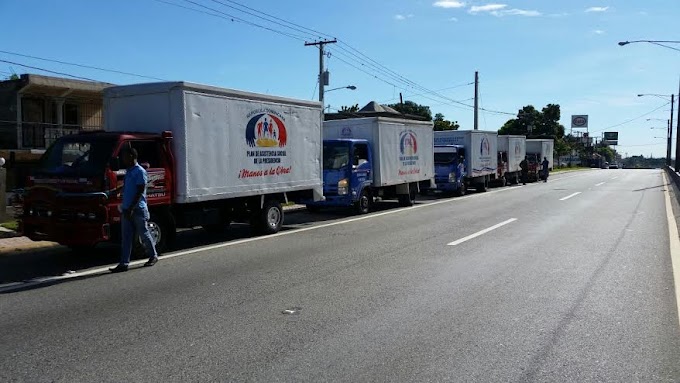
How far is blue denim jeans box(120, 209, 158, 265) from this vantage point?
8359mm

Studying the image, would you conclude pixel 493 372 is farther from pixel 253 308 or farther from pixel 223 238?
pixel 223 238

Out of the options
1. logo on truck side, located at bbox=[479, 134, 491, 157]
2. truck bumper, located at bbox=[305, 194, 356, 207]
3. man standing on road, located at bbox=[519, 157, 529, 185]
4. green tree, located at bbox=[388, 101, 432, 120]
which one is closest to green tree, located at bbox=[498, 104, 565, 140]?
green tree, located at bbox=[388, 101, 432, 120]

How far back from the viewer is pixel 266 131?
11953mm

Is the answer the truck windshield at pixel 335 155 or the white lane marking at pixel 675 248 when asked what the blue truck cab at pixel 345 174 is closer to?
the truck windshield at pixel 335 155

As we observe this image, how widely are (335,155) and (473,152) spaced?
11797mm

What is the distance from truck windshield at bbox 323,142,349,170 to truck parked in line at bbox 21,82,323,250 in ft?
8.45

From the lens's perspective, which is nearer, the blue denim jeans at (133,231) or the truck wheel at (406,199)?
the blue denim jeans at (133,231)

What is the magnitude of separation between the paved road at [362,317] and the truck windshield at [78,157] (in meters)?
1.85

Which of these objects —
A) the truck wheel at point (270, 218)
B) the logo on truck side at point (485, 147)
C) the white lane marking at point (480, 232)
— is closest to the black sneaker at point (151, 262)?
the truck wheel at point (270, 218)

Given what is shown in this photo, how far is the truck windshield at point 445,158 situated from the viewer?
24.7 m

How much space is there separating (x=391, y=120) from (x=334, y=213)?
360 cm

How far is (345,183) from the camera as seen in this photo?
1609cm

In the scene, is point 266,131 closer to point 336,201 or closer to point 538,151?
point 336,201

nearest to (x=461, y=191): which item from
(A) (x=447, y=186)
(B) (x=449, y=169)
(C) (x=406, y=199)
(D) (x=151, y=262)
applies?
(A) (x=447, y=186)
